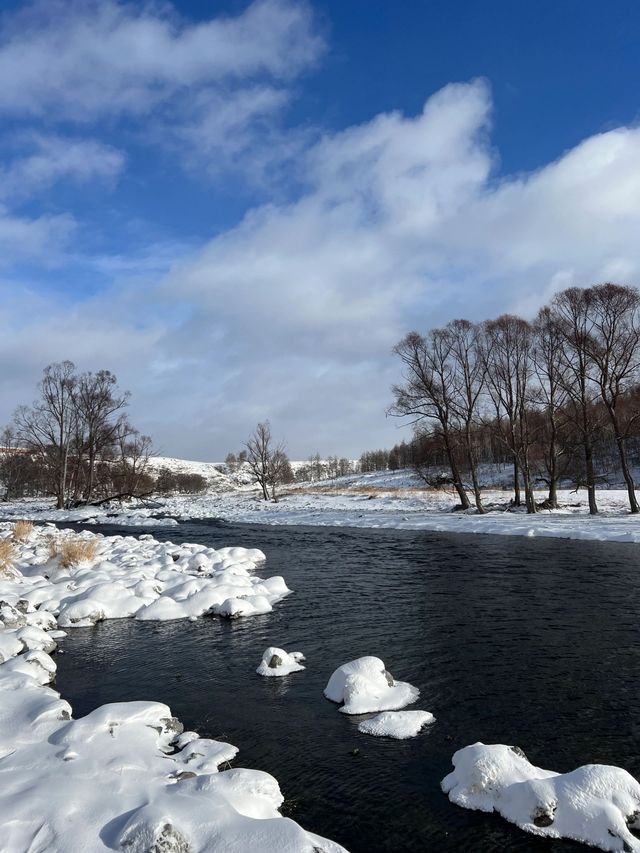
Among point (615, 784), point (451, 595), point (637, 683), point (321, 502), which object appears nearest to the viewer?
point (615, 784)

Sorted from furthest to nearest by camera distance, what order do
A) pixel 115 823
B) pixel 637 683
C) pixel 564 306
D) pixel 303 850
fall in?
pixel 564 306 < pixel 637 683 < pixel 115 823 < pixel 303 850

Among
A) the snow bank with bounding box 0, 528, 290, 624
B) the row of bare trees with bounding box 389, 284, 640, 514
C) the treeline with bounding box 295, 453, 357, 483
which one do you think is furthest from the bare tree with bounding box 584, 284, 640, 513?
the treeline with bounding box 295, 453, 357, 483

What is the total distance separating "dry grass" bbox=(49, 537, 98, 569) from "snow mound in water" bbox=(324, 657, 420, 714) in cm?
1043

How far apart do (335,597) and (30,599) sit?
6.44 meters

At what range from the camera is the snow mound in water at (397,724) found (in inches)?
218

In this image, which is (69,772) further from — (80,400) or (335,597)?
(80,400)

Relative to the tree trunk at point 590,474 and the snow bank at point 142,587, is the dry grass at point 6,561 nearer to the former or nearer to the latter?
the snow bank at point 142,587

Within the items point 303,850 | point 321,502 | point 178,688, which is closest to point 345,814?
point 303,850

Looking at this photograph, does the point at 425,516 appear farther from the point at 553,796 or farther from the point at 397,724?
the point at 553,796

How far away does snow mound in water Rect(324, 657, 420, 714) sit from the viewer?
6188 mm

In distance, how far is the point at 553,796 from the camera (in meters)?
4.09

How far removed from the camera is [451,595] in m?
11.6

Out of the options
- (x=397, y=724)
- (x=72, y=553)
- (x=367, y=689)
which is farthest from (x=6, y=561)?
(x=397, y=724)

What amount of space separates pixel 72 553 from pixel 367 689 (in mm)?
11095
